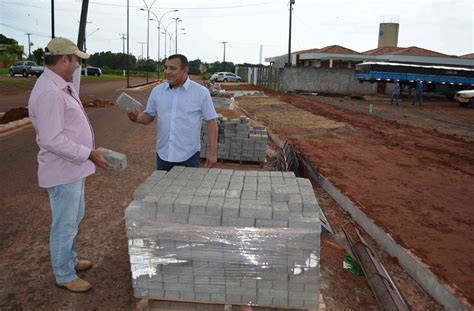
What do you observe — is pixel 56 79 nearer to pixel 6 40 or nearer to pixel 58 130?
pixel 58 130

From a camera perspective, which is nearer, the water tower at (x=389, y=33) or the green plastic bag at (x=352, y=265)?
the green plastic bag at (x=352, y=265)

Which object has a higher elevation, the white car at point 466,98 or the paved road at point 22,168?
the white car at point 466,98

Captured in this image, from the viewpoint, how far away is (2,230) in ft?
16.7

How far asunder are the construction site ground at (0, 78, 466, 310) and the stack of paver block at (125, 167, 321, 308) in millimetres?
687

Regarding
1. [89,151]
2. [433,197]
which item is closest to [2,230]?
[89,151]

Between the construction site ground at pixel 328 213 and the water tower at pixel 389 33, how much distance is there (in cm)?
8288

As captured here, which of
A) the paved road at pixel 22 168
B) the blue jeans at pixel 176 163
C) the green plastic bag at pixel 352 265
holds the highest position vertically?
the blue jeans at pixel 176 163

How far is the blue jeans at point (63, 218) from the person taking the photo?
3340 millimetres

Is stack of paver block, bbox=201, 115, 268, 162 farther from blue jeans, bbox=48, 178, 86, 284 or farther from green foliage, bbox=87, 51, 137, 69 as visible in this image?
green foliage, bbox=87, 51, 137, 69

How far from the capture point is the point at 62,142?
3.08m

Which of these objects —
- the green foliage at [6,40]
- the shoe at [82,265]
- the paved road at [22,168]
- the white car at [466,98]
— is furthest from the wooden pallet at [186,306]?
the green foliage at [6,40]

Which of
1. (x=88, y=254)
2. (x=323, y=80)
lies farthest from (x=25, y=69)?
(x=88, y=254)

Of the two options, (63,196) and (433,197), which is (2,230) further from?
(433,197)

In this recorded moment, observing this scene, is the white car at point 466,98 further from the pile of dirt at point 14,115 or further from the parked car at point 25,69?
the parked car at point 25,69
